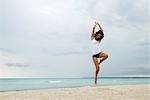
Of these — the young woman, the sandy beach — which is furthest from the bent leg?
the sandy beach

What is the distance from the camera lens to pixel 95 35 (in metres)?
13.8

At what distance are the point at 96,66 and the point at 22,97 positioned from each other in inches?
136

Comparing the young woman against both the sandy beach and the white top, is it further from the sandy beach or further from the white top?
the sandy beach

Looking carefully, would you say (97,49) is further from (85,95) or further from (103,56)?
(85,95)

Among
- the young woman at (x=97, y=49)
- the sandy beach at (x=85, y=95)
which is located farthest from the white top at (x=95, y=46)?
the sandy beach at (x=85, y=95)

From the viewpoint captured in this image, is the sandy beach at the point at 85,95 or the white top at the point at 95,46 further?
the white top at the point at 95,46

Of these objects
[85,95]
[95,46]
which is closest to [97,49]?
[95,46]

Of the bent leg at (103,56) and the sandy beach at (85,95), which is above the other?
the bent leg at (103,56)

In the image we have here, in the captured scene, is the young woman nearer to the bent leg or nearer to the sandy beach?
the bent leg

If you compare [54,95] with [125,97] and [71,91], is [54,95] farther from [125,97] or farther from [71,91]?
[125,97]

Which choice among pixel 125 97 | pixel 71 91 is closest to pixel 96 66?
pixel 71 91

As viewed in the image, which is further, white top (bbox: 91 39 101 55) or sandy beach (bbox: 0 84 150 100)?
white top (bbox: 91 39 101 55)

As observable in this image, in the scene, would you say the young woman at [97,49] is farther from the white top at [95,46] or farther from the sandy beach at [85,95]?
the sandy beach at [85,95]

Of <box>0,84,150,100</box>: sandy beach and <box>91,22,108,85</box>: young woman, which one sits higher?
<box>91,22,108,85</box>: young woman
